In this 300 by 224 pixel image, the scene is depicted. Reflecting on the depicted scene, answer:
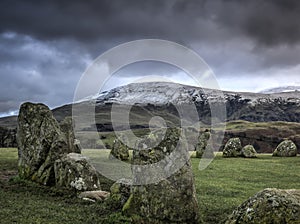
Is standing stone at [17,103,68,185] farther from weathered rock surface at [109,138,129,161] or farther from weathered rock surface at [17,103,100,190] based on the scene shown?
weathered rock surface at [109,138,129,161]

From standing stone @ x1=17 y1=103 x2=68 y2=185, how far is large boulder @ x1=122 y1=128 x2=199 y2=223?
1198 centimetres

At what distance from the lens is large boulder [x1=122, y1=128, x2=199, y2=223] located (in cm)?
1669

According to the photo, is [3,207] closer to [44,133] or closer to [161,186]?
[161,186]

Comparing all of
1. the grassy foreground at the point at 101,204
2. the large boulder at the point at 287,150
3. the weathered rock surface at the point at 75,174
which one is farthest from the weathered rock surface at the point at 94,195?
the large boulder at the point at 287,150

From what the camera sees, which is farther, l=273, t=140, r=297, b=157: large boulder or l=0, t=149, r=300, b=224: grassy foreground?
l=273, t=140, r=297, b=157: large boulder

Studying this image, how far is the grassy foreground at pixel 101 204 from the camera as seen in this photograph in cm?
1698

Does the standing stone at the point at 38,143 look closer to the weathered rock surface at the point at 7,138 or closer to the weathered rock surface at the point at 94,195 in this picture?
the weathered rock surface at the point at 94,195

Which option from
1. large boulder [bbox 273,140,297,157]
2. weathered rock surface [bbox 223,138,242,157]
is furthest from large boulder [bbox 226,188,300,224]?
large boulder [bbox 273,140,297,157]

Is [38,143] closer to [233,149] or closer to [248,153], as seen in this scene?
[233,149]

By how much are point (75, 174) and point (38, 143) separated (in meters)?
6.79

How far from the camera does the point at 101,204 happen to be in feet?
66.5

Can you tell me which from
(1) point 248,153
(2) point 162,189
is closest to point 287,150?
(1) point 248,153

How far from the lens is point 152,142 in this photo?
18203mm

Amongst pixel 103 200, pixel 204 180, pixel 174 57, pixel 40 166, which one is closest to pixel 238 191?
pixel 204 180
